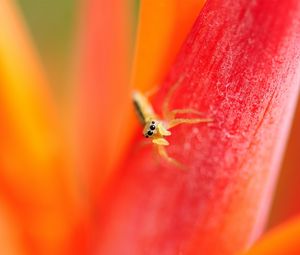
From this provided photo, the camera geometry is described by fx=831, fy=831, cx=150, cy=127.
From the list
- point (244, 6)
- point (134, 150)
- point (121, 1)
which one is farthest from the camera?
point (121, 1)

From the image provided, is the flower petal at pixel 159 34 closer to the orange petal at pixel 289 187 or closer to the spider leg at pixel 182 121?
the spider leg at pixel 182 121

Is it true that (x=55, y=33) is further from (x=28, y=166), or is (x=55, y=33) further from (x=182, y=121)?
(x=182, y=121)

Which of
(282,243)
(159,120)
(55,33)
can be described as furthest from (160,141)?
(55,33)

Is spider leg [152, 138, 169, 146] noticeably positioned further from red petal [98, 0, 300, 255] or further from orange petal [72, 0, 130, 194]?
orange petal [72, 0, 130, 194]

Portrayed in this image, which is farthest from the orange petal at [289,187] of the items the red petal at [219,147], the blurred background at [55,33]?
the blurred background at [55,33]

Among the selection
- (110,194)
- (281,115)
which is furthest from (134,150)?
(281,115)

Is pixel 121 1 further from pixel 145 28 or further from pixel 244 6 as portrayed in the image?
pixel 244 6
